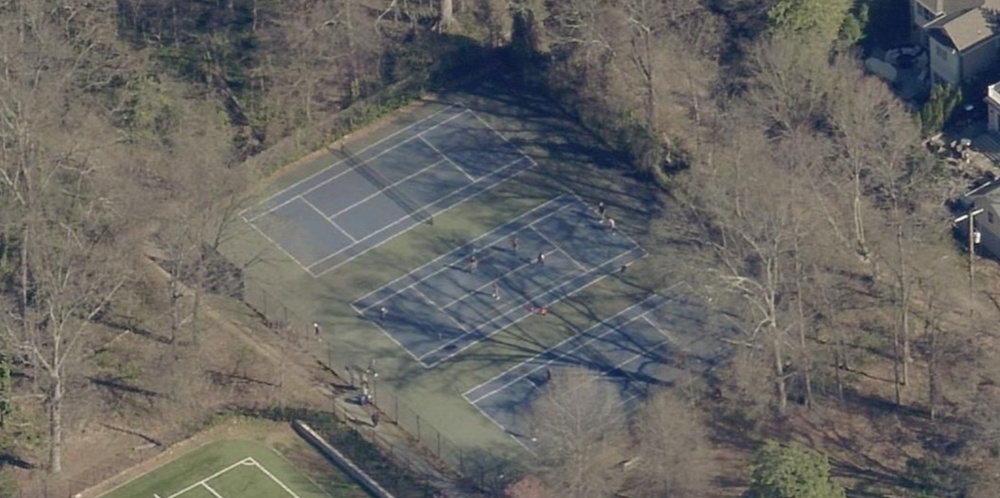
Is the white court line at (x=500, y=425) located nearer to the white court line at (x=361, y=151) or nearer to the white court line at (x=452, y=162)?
the white court line at (x=452, y=162)

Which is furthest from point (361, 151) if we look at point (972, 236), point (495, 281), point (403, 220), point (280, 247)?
point (972, 236)

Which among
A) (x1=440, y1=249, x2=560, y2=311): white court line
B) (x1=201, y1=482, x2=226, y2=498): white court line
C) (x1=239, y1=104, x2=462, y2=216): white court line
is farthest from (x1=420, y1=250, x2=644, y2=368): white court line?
(x1=239, y1=104, x2=462, y2=216): white court line

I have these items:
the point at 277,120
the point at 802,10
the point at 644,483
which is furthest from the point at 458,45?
the point at 644,483

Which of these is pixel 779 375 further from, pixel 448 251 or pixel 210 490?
pixel 210 490

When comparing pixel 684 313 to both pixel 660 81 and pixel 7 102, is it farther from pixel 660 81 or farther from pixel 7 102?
pixel 7 102

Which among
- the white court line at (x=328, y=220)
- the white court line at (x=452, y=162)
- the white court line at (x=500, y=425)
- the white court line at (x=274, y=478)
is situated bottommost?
the white court line at (x=274, y=478)

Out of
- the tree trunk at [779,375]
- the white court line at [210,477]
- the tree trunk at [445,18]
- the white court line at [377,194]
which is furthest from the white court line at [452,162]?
the tree trunk at [779,375]

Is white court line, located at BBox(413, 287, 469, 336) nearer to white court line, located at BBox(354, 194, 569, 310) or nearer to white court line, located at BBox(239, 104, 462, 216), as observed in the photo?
white court line, located at BBox(354, 194, 569, 310)
